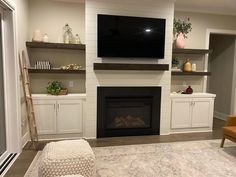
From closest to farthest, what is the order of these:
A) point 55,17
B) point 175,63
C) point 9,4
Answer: point 9,4 < point 55,17 < point 175,63

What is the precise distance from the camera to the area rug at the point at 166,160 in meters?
2.83

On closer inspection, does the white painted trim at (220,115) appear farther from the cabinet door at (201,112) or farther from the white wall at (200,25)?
the white wall at (200,25)

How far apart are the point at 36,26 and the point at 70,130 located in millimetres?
2167

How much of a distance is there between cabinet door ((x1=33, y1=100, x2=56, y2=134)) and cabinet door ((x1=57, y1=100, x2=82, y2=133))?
0.09 metres

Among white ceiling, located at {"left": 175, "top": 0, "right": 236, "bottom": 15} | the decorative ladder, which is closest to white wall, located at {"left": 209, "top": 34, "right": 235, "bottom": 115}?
white ceiling, located at {"left": 175, "top": 0, "right": 236, "bottom": 15}

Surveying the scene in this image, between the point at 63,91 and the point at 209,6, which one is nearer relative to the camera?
the point at 63,91

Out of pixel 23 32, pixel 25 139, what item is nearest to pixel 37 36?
pixel 23 32

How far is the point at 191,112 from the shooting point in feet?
15.2

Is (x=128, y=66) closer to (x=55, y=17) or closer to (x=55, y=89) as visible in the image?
(x=55, y=89)

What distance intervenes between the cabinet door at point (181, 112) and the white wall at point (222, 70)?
1.85 m

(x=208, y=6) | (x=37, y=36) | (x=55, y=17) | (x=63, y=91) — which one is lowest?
(x=63, y=91)

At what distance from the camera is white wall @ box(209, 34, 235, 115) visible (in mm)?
5723

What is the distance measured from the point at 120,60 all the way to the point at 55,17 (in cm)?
158

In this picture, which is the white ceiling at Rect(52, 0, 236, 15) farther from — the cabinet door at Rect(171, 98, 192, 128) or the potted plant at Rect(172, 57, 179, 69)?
the cabinet door at Rect(171, 98, 192, 128)
